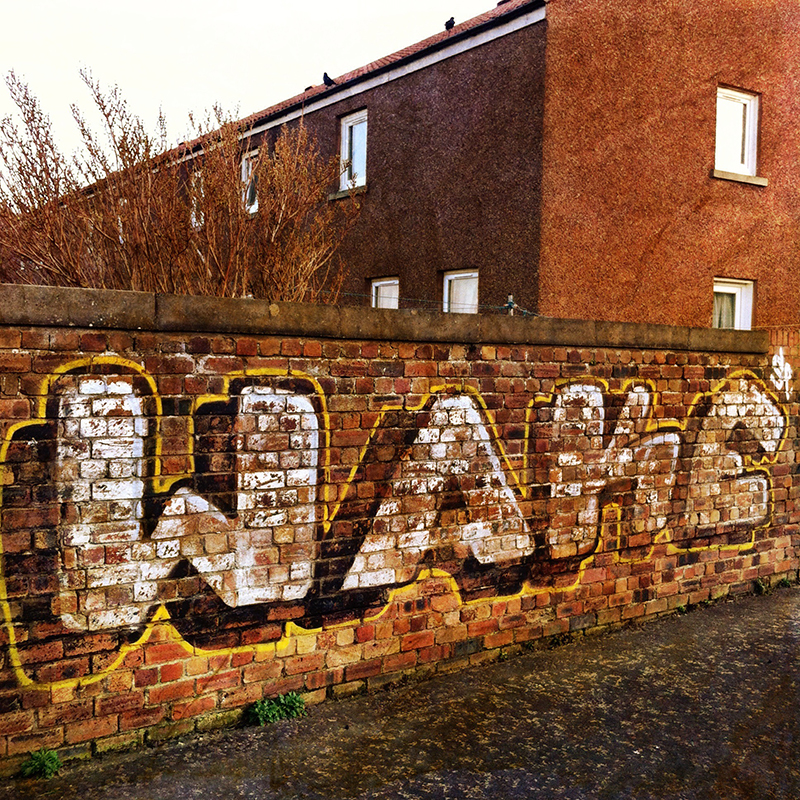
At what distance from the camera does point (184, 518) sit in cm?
370

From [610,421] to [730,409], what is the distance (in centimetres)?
148

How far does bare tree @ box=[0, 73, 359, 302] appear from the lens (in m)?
5.09

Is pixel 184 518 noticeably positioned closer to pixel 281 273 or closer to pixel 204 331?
pixel 204 331

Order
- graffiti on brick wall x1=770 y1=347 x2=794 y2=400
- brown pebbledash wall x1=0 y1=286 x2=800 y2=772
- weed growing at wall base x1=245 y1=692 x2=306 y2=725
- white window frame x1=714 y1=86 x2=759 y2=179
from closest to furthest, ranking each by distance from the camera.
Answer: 1. brown pebbledash wall x1=0 y1=286 x2=800 y2=772
2. weed growing at wall base x1=245 y1=692 x2=306 y2=725
3. graffiti on brick wall x1=770 y1=347 x2=794 y2=400
4. white window frame x1=714 y1=86 x2=759 y2=179

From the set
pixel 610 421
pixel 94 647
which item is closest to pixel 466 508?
pixel 610 421

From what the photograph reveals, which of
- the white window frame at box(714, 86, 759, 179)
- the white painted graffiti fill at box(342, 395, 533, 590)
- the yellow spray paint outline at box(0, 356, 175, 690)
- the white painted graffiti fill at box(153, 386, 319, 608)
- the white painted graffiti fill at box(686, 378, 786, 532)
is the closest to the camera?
the yellow spray paint outline at box(0, 356, 175, 690)

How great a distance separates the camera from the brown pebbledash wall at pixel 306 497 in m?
3.38

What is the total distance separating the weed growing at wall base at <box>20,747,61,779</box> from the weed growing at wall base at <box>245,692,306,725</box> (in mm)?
951

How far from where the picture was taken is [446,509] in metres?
4.61

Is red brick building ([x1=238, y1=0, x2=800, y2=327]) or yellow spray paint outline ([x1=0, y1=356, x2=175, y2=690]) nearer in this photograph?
yellow spray paint outline ([x1=0, y1=356, x2=175, y2=690])

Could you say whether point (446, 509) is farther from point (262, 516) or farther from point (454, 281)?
point (454, 281)

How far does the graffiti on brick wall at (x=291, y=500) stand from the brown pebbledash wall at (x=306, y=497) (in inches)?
0.5

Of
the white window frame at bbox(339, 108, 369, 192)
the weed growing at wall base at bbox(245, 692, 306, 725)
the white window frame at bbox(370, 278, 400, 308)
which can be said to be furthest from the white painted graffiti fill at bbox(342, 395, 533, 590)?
the white window frame at bbox(339, 108, 369, 192)

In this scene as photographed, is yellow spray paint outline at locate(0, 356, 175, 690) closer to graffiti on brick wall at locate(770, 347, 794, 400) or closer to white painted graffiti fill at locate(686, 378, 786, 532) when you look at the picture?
white painted graffiti fill at locate(686, 378, 786, 532)
